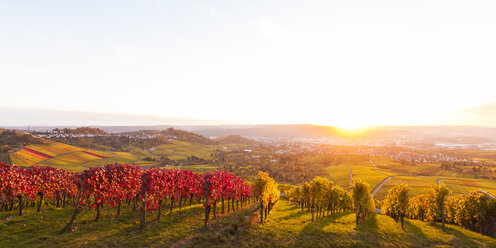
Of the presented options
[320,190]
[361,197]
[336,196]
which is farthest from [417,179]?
[320,190]

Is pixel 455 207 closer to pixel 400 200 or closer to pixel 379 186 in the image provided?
pixel 400 200

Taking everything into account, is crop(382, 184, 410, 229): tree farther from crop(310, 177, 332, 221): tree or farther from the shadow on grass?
the shadow on grass

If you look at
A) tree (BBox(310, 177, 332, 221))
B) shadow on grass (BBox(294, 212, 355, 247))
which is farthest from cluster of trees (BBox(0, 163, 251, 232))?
tree (BBox(310, 177, 332, 221))

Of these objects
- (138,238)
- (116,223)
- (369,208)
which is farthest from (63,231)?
(369,208)

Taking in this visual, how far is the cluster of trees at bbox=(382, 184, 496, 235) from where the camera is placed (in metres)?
40.5

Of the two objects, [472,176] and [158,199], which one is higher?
[158,199]

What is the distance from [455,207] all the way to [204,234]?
5570 centimetres

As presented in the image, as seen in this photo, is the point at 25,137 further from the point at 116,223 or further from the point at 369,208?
the point at 369,208

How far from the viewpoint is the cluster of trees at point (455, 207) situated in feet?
133

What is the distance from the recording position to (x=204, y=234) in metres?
28.2

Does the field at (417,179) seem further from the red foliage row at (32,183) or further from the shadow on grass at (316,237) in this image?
the red foliage row at (32,183)

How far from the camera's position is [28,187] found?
32625 mm

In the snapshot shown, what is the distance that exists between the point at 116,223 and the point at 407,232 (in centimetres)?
5232

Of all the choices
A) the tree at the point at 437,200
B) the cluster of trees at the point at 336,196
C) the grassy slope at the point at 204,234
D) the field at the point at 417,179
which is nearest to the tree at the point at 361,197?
the cluster of trees at the point at 336,196
